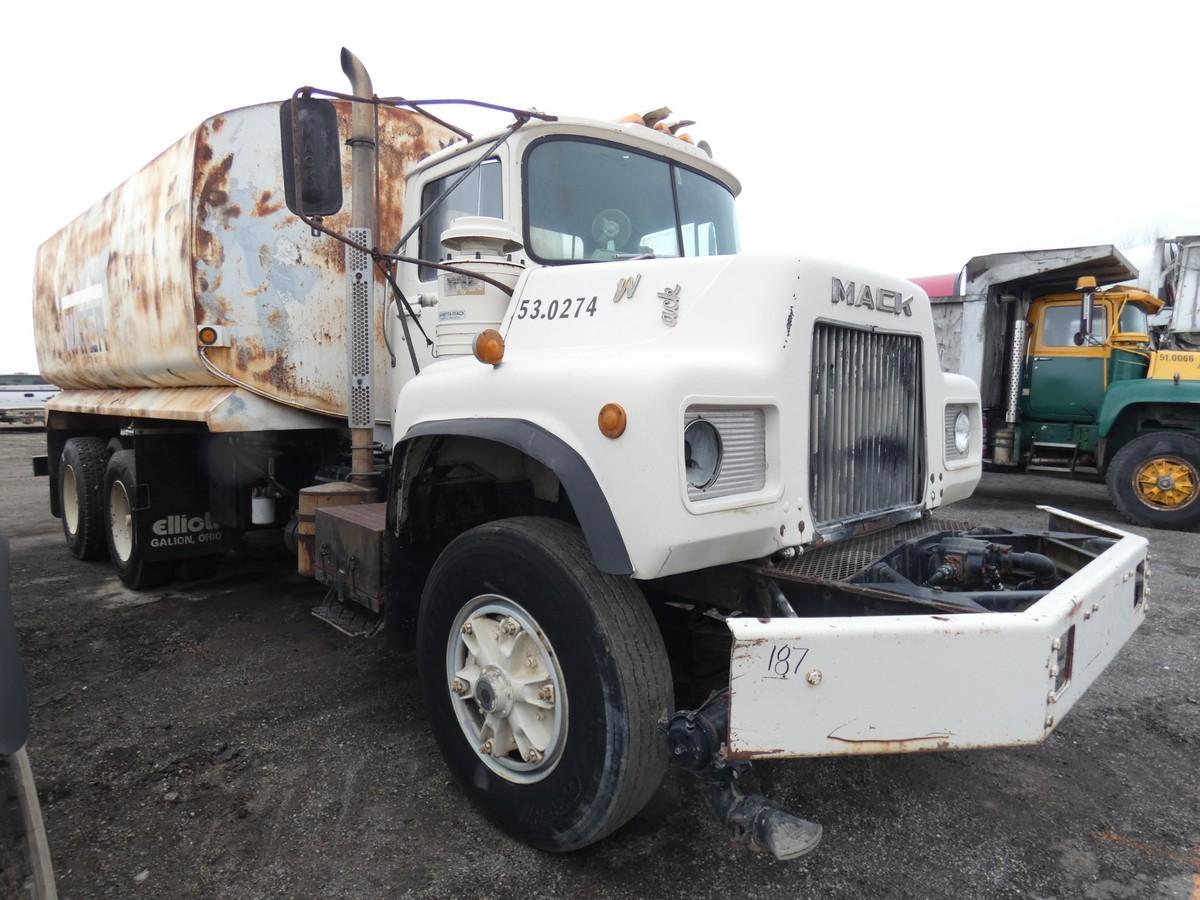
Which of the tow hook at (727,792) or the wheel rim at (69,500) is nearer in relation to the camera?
the tow hook at (727,792)

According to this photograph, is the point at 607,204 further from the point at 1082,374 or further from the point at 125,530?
the point at 1082,374

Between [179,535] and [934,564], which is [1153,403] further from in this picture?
[179,535]

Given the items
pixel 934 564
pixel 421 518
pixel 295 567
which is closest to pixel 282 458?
pixel 295 567

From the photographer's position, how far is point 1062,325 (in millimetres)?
9406

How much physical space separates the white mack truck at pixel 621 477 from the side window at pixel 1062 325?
7.19m

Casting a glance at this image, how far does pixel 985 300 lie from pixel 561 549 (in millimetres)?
9056

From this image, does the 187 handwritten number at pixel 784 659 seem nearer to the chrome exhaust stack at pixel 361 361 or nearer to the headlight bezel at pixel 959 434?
the headlight bezel at pixel 959 434

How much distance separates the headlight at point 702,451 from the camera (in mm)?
2137

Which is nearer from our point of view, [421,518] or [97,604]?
[421,518]

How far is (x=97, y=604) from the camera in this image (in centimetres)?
531

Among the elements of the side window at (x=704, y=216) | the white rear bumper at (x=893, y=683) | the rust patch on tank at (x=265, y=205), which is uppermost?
the rust patch on tank at (x=265, y=205)

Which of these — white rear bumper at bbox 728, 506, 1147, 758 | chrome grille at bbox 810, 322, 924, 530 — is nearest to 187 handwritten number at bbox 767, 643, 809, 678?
white rear bumper at bbox 728, 506, 1147, 758

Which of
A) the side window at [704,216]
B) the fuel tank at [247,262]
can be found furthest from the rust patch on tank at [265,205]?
the side window at [704,216]

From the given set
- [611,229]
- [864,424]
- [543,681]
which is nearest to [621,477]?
[543,681]
